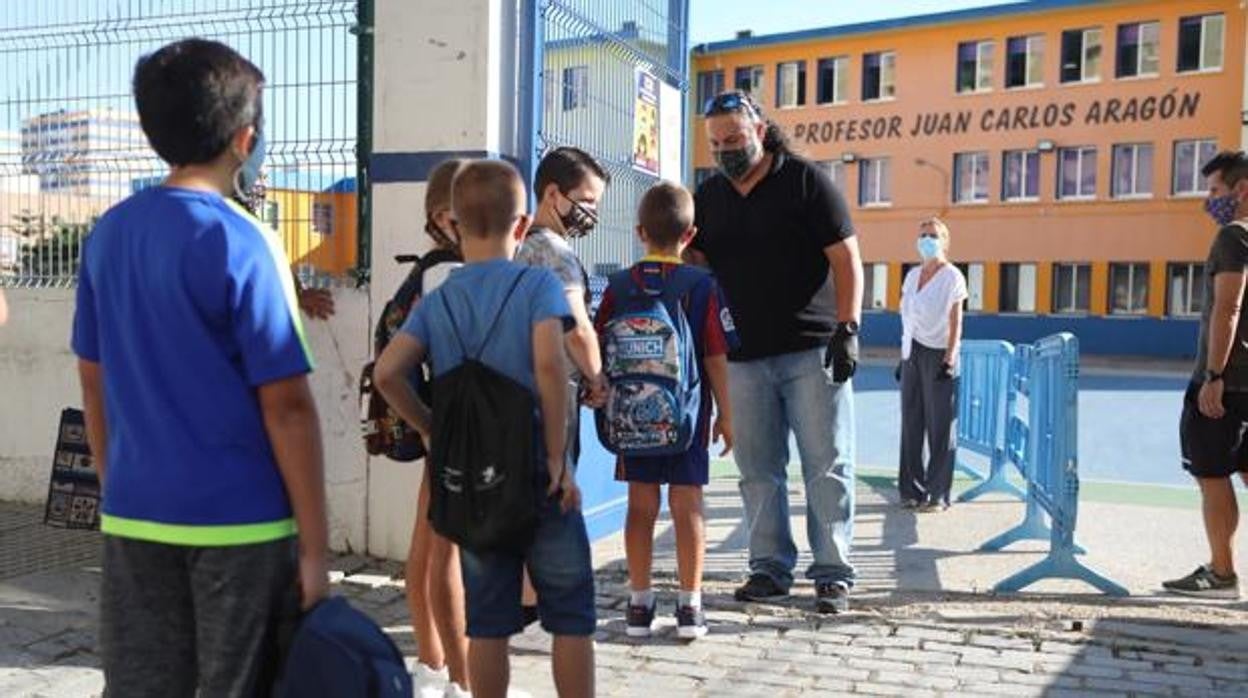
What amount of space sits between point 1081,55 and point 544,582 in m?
36.4

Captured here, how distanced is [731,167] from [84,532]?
418 cm

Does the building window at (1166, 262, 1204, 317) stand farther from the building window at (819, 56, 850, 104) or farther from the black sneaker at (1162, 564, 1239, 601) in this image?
the black sneaker at (1162, 564, 1239, 601)

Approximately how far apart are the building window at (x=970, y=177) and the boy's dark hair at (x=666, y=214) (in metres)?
34.7

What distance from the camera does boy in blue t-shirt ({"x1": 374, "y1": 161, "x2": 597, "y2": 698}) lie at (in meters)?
3.21

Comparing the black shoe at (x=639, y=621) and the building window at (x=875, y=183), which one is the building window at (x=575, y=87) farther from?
the building window at (x=875, y=183)

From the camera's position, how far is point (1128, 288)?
116 ft

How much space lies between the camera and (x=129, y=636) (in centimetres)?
246

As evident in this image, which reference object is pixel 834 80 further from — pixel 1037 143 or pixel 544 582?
pixel 544 582

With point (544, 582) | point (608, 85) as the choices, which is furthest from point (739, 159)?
point (544, 582)

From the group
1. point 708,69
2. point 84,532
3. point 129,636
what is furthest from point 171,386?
point 708,69

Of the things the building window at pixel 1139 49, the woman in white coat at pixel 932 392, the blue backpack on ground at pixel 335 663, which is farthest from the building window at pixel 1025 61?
the blue backpack on ground at pixel 335 663

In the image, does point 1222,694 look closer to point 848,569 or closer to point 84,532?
point 848,569

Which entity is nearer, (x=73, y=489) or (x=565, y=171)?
(x=565, y=171)

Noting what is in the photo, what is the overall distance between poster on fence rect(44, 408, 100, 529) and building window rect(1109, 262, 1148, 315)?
33.8 metres
